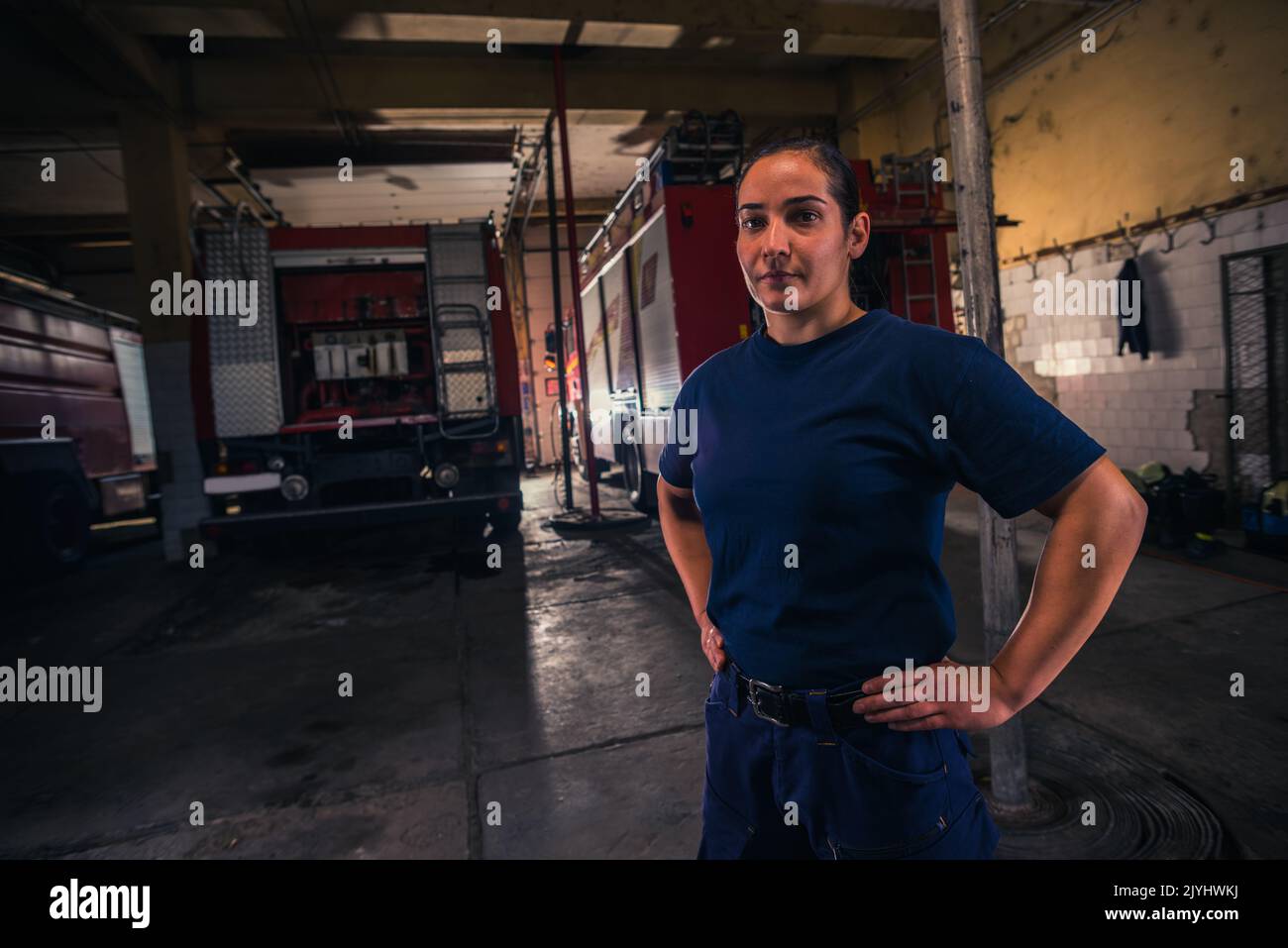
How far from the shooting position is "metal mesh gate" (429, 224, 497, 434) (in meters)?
7.39

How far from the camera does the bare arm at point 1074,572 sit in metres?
1.07

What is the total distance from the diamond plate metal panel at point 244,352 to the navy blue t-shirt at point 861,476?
6.86m

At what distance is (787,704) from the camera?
1.23 meters

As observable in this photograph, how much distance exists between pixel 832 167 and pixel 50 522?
10.2 meters

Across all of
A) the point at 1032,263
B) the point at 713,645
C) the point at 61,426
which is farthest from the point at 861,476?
the point at 61,426

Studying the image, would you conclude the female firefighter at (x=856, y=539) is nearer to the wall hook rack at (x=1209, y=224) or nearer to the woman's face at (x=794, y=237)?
the woman's face at (x=794, y=237)

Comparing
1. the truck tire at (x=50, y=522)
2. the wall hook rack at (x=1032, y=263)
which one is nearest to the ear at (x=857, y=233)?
the wall hook rack at (x=1032, y=263)

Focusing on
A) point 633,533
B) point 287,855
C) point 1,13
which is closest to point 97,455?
point 1,13

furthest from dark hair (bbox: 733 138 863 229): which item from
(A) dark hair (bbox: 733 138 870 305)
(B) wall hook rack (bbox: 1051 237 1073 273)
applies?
(B) wall hook rack (bbox: 1051 237 1073 273)

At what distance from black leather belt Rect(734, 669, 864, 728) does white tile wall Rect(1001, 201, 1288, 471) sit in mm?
8105

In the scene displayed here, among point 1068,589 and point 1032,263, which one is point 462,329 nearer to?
point 1068,589
